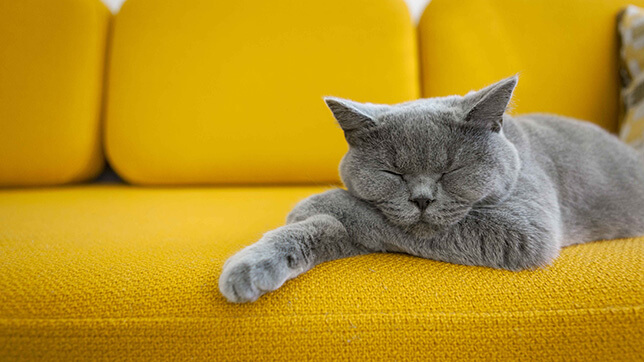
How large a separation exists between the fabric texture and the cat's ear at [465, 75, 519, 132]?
88 centimetres

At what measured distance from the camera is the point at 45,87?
4.77ft

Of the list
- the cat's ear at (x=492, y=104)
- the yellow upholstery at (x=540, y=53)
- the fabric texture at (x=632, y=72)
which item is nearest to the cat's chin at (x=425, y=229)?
Answer: the cat's ear at (x=492, y=104)

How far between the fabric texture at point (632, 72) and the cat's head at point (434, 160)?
853mm

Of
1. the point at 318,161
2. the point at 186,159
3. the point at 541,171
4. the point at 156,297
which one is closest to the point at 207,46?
the point at 186,159

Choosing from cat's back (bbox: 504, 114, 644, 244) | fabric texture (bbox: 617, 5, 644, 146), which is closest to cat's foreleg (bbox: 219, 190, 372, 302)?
cat's back (bbox: 504, 114, 644, 244)

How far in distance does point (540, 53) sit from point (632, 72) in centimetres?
31

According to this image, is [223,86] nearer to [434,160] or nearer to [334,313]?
[434,160]

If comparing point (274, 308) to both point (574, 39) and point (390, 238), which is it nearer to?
point (390, 238)

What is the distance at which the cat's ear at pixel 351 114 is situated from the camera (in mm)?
681

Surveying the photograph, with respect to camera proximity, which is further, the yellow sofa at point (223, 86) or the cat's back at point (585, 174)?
the yellow sofa at point (223, 86)

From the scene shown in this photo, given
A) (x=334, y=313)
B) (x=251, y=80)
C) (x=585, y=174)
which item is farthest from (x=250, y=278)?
(x=251, y=80)

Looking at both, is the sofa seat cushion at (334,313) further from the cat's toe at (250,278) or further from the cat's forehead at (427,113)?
the cat's forehead at (427,113)

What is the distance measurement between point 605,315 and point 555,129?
0.64m

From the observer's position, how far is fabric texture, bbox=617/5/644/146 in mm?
1206
